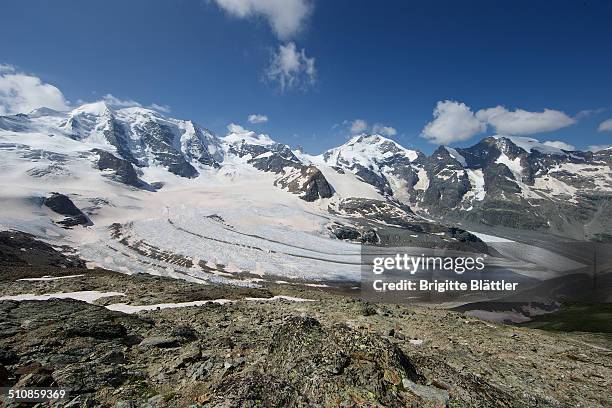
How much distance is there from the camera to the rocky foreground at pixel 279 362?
36.6ft

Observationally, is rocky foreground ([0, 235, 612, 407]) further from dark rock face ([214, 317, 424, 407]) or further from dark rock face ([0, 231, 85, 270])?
dark rock face ([0, 231, 85, 270])

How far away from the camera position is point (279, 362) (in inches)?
512

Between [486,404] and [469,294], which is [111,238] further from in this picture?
[486,404]

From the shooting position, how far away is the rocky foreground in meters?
11.1

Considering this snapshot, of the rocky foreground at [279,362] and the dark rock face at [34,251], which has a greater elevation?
the rocky foreground at [279,362]

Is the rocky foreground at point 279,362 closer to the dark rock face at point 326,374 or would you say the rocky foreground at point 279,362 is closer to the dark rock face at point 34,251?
the dark rock face at point 326,374

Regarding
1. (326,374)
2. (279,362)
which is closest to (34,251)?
(279,362)

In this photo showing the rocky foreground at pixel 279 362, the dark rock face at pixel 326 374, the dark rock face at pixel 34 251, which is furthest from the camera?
the dark rock face at pixel 34 251

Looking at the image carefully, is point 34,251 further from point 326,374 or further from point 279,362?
point 326,374

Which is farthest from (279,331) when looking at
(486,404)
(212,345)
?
(486,404)

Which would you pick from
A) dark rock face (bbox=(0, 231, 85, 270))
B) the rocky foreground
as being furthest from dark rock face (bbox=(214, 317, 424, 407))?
dark rock face (bbox=(0, 231, 85, 270))

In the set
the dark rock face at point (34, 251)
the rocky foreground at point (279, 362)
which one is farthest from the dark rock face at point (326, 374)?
the dark rock face at point (34, 251)

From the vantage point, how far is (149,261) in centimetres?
15462

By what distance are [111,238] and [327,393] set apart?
212m
